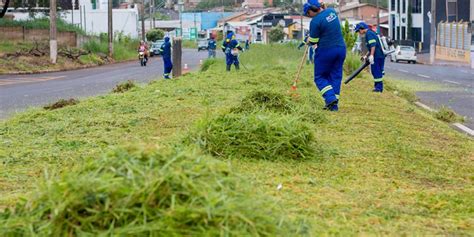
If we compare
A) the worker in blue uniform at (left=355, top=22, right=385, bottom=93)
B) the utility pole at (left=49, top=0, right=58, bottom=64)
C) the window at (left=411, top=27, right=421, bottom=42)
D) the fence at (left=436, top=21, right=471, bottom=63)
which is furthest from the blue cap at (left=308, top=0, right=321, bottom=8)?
the window at (left=411, top=27, right=421, bottom=42)

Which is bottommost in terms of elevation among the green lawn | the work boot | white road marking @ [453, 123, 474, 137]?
white road marking @ [453, 123, 474, 137]

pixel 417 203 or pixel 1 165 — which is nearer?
pixel 417 203

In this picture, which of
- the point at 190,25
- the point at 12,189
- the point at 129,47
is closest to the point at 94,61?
the point at 129,47

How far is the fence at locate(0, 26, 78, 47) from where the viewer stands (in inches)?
1909

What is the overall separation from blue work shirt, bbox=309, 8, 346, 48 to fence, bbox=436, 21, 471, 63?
43562 millimetres

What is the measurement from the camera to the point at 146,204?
4.23m

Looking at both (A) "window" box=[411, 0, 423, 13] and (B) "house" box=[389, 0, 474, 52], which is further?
(A) "window" box=[411, 0, 423, 13]

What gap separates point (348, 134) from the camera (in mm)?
9789

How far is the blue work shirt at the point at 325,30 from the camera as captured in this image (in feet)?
43.2

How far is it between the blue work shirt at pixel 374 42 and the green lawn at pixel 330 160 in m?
3.93

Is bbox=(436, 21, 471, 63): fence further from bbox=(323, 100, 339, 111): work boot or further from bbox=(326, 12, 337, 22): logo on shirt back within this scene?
bbox=(323, 100, 339, 111): work boot

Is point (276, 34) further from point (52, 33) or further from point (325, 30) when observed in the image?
point (325, 30)

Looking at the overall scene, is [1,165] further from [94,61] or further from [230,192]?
[94,61]

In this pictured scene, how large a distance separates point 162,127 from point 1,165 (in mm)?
2958
